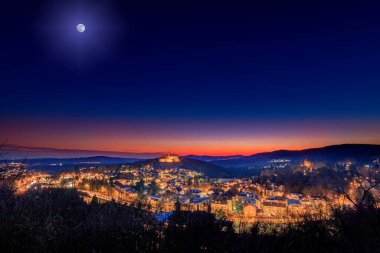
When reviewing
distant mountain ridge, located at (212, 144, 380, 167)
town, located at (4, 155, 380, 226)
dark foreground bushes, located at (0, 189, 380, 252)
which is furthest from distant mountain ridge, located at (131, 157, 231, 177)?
dark foreground bushes, located at (0, 189, 380, 252)

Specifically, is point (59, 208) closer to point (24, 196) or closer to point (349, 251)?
point (24, 196)

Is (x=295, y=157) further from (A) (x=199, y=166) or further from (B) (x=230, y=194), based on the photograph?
(B) (x=230, y=194)

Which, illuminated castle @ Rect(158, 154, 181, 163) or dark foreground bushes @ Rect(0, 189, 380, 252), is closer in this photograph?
dark foreground bushes @ Rect(0, 189, 380, 252)

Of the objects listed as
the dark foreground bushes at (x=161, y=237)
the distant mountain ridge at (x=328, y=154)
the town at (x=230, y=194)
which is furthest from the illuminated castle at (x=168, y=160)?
the dark foreground bushes at (x=161, y=237)

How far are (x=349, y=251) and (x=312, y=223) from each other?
135cm

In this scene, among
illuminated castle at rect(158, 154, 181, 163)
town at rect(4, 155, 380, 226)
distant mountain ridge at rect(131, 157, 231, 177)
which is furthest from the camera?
illuminated castle at rect(158, 154, 181, 163)

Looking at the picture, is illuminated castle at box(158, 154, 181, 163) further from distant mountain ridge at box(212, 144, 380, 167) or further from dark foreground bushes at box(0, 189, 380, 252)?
dark foreground bushes at box(0, 189, 380, 252)

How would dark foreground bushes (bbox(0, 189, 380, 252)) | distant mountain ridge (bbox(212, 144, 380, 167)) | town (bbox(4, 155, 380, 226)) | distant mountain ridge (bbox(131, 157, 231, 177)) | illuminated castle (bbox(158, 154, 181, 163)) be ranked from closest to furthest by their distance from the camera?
1. dark foreground bushes (bbox(0, 189, 380, 252))
2. town (bbox(4, 155, 380, 226))
3. distant mountain ridge (bbox(212, 144, 380, 167))
4. distant mountain ridge (bbox(131, 157, 231, 177))
5. illuminated castle (bbox(158, 154, 181, 163))

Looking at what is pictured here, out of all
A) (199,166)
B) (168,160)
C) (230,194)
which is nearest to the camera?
(230,194)

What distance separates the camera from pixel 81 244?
10.1 ft

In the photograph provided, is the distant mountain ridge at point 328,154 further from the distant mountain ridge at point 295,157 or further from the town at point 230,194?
the town at point 230,194

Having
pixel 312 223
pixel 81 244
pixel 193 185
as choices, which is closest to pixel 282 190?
pixel 193 185

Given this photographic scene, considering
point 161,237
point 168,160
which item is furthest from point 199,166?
point 161,237

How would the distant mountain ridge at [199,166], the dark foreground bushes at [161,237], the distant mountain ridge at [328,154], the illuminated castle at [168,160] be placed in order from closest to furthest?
the dark foreground bushes at [161,237]
the distant mountain ridge at [328,154]
the distant mountain ridge at [199,166]
the illuminated castle at [168,160]
